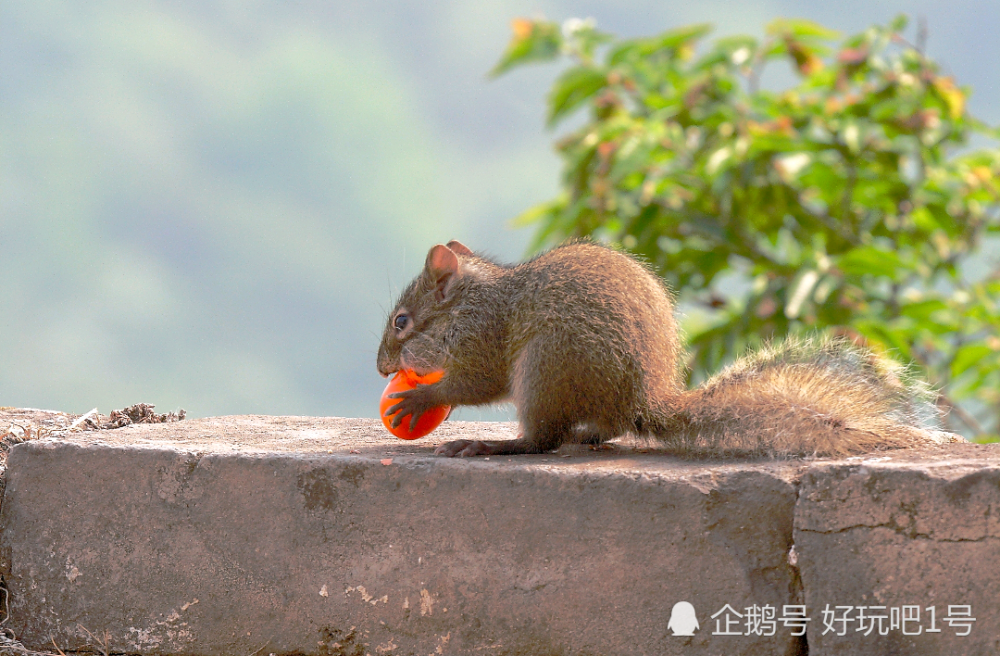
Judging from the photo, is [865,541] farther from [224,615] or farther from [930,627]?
[224,615]

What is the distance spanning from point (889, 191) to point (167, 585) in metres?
6.65

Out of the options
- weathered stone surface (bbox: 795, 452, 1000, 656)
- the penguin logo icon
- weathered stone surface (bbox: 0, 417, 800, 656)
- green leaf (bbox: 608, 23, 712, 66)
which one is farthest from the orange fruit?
green leaf (bbox: 608, 23, 712, 66)

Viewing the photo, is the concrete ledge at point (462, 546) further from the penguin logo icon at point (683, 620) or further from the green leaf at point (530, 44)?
the green leaf at point (530, 44)

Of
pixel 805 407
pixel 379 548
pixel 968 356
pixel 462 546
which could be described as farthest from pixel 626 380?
pixel 968 356

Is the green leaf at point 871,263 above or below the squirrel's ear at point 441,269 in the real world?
above

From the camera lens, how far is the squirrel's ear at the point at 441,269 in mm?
3920

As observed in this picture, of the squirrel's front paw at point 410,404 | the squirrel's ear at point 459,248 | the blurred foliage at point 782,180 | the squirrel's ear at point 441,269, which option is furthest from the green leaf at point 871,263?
the squirrel's front paw at point 410,404

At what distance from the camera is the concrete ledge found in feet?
9.47

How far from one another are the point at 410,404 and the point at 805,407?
1.50m

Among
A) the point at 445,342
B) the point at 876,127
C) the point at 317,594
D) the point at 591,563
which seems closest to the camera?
the point at 591,563

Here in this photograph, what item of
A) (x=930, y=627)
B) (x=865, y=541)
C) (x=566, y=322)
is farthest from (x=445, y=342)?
(x=930, y=627)

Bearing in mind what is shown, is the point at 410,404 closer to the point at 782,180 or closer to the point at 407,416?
the point at 407,416

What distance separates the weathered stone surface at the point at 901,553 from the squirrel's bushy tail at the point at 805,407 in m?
0.31

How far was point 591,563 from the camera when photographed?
3.05 metres
